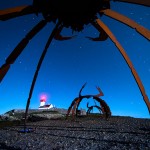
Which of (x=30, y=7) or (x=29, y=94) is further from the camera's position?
(x=29, y=94)

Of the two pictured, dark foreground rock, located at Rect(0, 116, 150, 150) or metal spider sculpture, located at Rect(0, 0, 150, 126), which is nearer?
metal spider sculpture, located at Rect(0, 0, 150, 126)

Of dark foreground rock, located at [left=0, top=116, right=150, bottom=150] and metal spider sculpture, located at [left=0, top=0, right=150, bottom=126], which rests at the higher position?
metal spider sculpture, located at [left=0, top=0, right=150, bottom=126]

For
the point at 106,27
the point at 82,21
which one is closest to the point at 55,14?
the point at 82,21

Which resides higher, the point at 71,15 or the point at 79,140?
the point at 71,15

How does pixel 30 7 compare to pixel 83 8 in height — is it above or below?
above

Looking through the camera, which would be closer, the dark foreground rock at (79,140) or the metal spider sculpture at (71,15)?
the metal spider sculpture at (71,15)

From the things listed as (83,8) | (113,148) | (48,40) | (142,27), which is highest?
(48,40)

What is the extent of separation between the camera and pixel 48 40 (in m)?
8.70

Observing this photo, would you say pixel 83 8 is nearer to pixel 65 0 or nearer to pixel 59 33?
pixel 65 0

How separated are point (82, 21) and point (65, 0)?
0.85 meters

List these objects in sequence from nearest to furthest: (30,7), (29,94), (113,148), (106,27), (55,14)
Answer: (55,14) → (30,7) → (106,27) → (113,148) → (29,94)

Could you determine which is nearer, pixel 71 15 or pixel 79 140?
pixel 71 15

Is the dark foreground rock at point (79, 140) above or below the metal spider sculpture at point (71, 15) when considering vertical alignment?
below

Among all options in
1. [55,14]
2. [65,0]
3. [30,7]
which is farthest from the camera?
[30,7]
